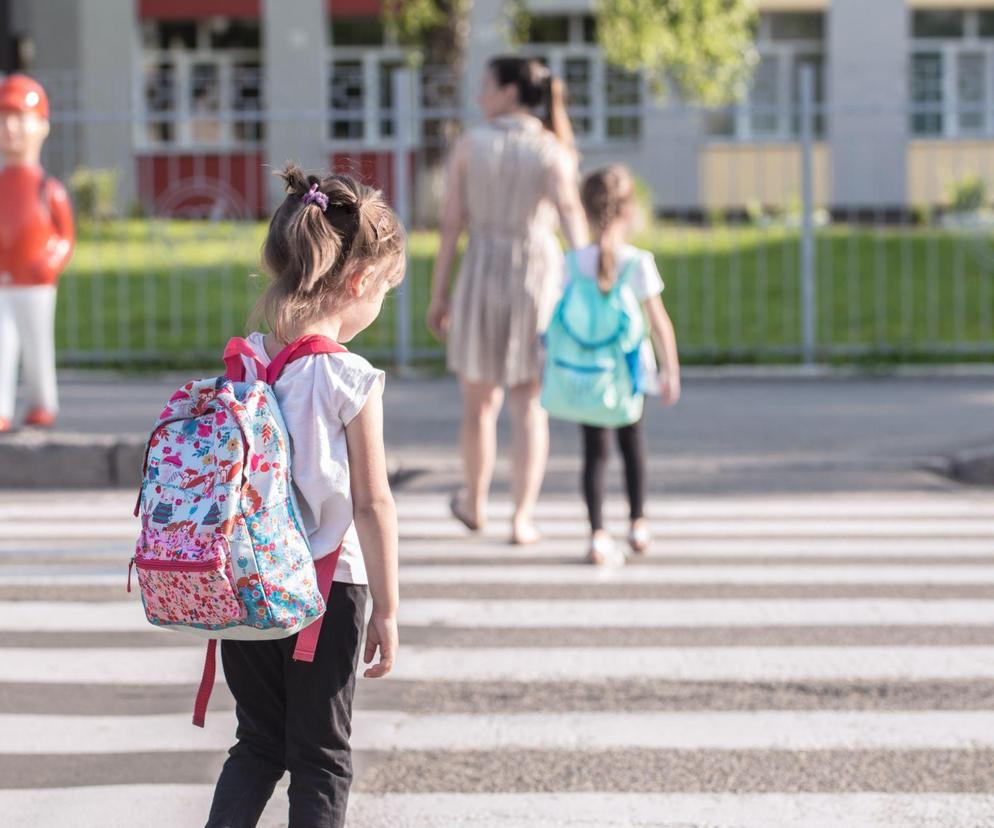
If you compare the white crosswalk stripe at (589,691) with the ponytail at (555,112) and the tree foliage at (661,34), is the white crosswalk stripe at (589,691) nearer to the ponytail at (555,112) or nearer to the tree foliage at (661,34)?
the ponytail at (555,112)

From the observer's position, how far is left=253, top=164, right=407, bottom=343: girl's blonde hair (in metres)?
3.22

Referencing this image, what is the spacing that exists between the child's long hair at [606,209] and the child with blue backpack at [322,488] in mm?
3606

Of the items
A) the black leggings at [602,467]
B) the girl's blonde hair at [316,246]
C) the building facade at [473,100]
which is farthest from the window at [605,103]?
the girl's blonde hair at [316,246]

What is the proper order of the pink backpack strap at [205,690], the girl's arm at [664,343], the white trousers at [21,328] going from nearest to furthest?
the pink backpack strap at [205,690], the girl's arm at [664,343], the white trousers at [21,328]

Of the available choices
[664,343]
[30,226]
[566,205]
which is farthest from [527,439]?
[30,226]

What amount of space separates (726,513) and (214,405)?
5594 millimetres

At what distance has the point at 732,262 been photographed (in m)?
17.0

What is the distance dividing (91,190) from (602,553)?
19.1 m

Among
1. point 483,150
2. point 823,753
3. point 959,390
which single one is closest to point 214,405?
point 823,753

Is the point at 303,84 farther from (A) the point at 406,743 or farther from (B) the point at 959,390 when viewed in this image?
(A) the point at 406,743

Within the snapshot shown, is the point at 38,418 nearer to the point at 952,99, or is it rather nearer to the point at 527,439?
the point at 527,439

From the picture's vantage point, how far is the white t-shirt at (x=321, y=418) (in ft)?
10.5

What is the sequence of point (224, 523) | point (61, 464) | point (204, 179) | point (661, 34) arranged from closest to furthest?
point (224, 523), point (61, 464), point (661, 34), point (204, 179)

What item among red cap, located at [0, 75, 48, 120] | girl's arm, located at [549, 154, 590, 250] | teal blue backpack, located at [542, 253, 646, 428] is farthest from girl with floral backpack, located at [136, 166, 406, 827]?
red cap, located at [0, 75, 48, 120]
